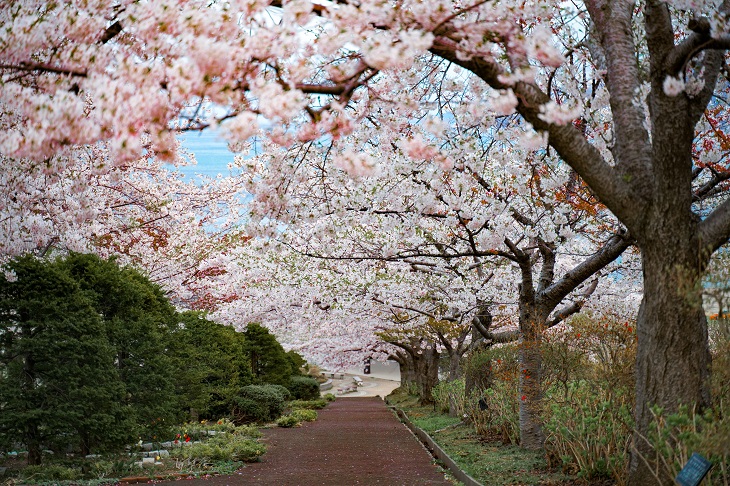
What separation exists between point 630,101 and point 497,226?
3712 millimetres

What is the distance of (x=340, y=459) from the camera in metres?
12.5

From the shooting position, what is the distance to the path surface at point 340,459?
396 inches

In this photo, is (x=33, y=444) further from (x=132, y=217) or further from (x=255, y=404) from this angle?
(x=255, y=404)

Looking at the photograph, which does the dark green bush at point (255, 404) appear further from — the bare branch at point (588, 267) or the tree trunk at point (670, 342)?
the tree trunk at point (670, 342)

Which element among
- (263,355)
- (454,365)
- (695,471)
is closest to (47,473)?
(695,471)

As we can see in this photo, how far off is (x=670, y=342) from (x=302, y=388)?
88.9 ft

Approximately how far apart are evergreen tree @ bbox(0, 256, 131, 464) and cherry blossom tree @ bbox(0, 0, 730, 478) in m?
3.04

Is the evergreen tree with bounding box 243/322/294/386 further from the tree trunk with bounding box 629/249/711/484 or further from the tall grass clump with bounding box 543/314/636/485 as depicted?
the tree trunk with bounding box 629/249/711/484

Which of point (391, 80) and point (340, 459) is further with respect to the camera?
point (340, 459)

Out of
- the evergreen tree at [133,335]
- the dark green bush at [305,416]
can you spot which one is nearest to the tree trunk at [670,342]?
the evergreen tree at [133,335]

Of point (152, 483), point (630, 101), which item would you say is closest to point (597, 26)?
point (630, 101)

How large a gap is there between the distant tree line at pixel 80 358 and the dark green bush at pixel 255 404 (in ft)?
23.3

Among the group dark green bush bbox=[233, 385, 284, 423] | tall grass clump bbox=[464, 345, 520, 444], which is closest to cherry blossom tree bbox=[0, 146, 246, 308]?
dark green bush bbox=[233, 385, 284, 423]

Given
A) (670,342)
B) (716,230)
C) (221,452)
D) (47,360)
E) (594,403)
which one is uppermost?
(716,230)
